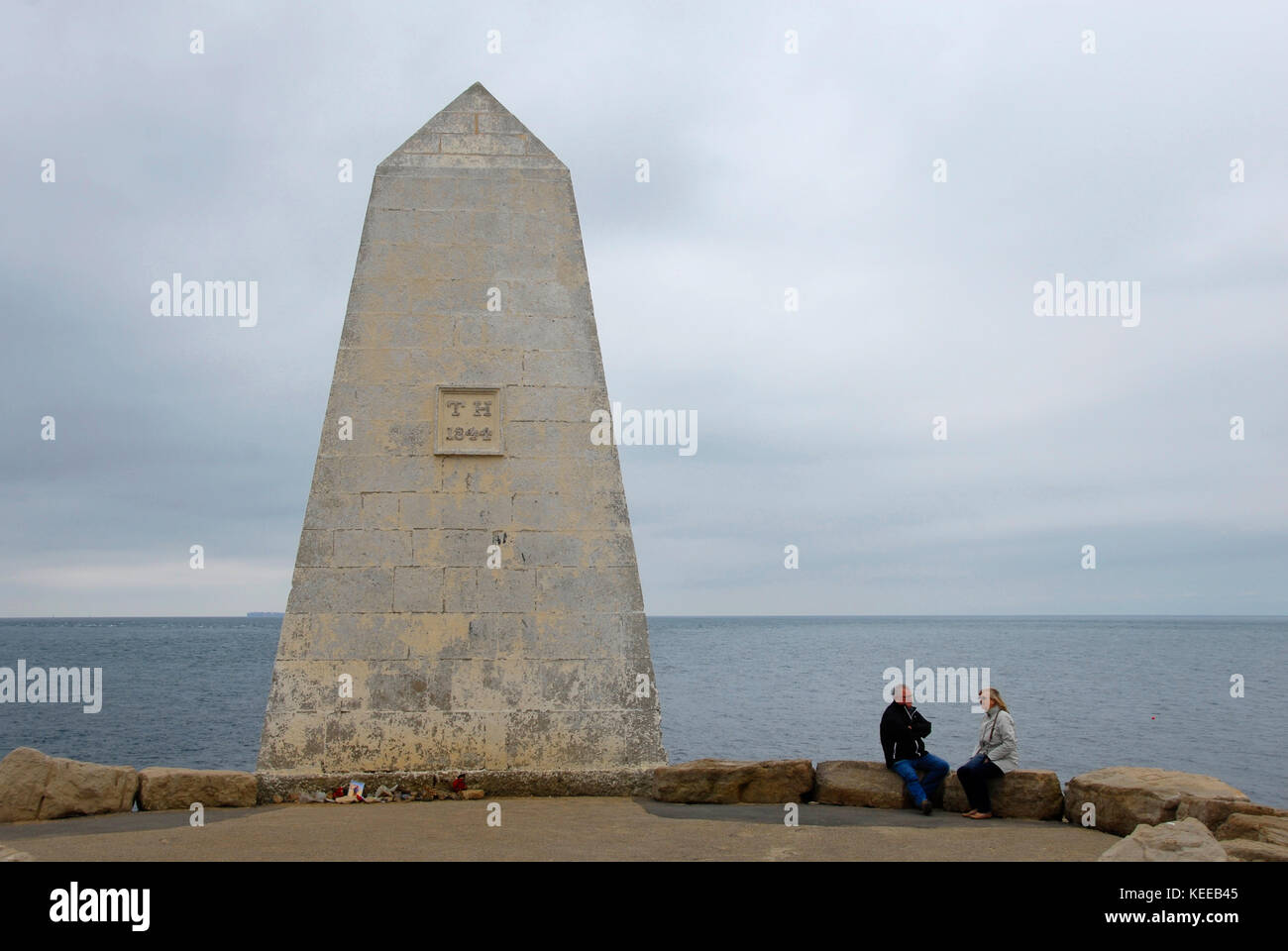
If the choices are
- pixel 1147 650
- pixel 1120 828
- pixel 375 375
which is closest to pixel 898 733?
pixel 1120 828

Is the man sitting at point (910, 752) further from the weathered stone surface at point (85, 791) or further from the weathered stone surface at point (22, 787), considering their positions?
the weathered stone surface at point (22, 787)

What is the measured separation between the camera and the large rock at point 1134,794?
24.3 feet

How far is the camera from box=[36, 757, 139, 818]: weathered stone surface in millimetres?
8625

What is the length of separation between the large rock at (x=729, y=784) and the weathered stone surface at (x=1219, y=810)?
313cm

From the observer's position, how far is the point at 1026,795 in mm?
8336

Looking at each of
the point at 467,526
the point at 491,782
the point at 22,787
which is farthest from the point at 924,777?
the point at 22,787

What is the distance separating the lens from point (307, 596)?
30.4 feet

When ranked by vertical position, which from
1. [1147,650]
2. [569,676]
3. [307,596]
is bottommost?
[1147,650]

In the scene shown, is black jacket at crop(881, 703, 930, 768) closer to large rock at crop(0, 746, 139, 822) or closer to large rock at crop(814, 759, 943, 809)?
large rock at crop(814, 759, 943, 809)

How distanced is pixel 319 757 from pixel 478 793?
141 centimetres

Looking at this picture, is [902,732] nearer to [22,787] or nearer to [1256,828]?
[1256,828]

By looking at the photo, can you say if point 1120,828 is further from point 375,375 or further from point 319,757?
point 375,375

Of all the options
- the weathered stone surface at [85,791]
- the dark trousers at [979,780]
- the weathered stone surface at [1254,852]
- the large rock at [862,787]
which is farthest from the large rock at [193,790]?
the weathered stone surface at [1254,852]

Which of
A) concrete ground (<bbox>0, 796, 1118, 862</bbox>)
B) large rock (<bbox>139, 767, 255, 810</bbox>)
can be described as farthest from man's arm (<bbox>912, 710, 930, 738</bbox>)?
large rock (<bbox>139, 767, 255, 810</bbox>)
